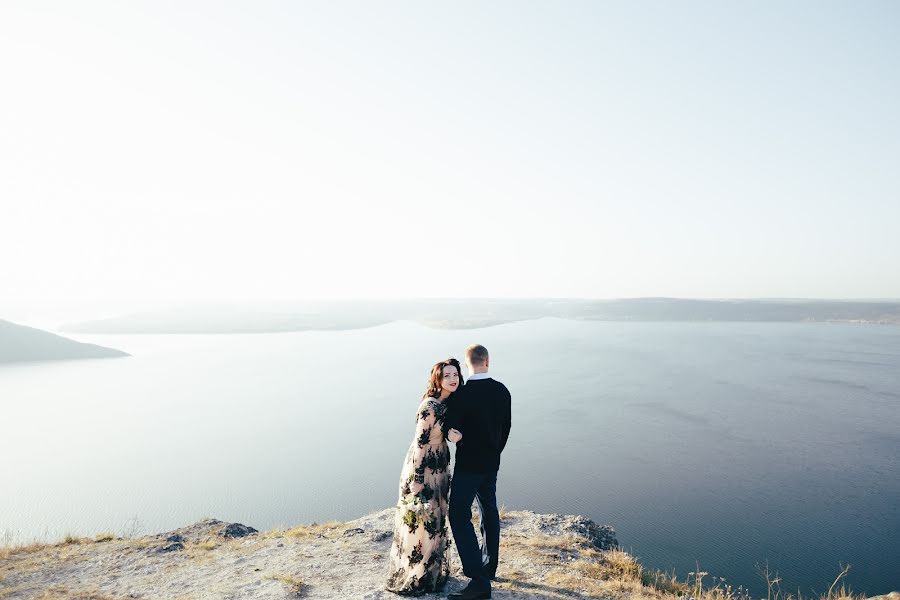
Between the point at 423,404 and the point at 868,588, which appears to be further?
the point at 868,588

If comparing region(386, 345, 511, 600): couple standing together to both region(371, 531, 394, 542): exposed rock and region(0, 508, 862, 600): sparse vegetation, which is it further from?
region(371, 531, 394, 542): exposed rock

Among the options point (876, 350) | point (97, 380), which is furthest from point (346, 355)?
point (876, 350)

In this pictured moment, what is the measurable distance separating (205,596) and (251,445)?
35910 mm

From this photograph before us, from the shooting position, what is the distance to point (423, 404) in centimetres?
477

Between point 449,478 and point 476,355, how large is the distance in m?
1.53

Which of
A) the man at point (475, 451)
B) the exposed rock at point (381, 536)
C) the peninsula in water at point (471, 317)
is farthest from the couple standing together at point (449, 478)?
the peninsula in water at point (471, 317)

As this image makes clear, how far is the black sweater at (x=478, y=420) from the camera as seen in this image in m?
4.58

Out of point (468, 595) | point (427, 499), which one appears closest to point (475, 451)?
point (427, 499)

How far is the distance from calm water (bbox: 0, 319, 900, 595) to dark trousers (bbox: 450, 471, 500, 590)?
54.8 ft

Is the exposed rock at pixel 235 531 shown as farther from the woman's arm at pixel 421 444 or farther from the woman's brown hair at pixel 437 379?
the woman's brown hair at pixel 437 379

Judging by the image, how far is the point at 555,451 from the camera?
33062 millimetres

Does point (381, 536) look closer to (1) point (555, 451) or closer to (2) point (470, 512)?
(2) point (470, 512)

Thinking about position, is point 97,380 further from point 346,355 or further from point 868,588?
point 868,588

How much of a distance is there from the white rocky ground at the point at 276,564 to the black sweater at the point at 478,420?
168 cm
